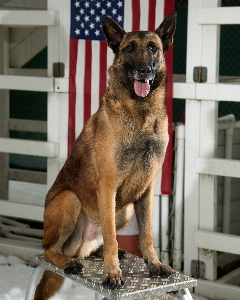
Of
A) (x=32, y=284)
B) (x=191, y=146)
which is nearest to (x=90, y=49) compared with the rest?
(x=191, y=146)

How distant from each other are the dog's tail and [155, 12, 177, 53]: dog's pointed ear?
4.38ft

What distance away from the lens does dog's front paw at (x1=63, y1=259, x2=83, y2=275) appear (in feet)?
9.99

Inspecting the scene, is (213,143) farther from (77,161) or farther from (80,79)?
(77,161)

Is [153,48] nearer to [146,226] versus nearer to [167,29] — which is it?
[167,29]

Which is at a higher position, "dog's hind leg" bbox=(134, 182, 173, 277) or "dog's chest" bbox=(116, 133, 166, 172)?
"dog's chest" bbox=(116, 133, 166, 172)

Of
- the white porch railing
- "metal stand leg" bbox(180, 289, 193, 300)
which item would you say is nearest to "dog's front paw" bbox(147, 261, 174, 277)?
"metal stand leg" bbox(180, 289, 193, 300)

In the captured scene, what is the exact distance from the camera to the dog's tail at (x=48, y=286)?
11.1 ft

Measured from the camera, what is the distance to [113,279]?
2.86 metres

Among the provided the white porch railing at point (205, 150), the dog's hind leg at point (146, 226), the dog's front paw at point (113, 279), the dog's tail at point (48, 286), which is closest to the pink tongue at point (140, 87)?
the dog's hind leg at point (146, 226)

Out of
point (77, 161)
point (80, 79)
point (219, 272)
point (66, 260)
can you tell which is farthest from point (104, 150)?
point (219, 272)

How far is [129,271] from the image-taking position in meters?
3.12

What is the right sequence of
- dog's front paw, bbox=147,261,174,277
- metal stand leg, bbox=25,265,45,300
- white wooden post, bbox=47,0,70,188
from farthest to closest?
1. white wooden post, bbox=47,0,70,188
2. metal stand leg, bbox=25,265,45,300
3. dog's front paw, bbox=147,261,174,277

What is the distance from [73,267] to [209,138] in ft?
6.16

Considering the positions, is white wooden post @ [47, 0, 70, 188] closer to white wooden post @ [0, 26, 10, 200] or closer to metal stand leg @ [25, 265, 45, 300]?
white wooden post @ [0, 26, 10, 200]
